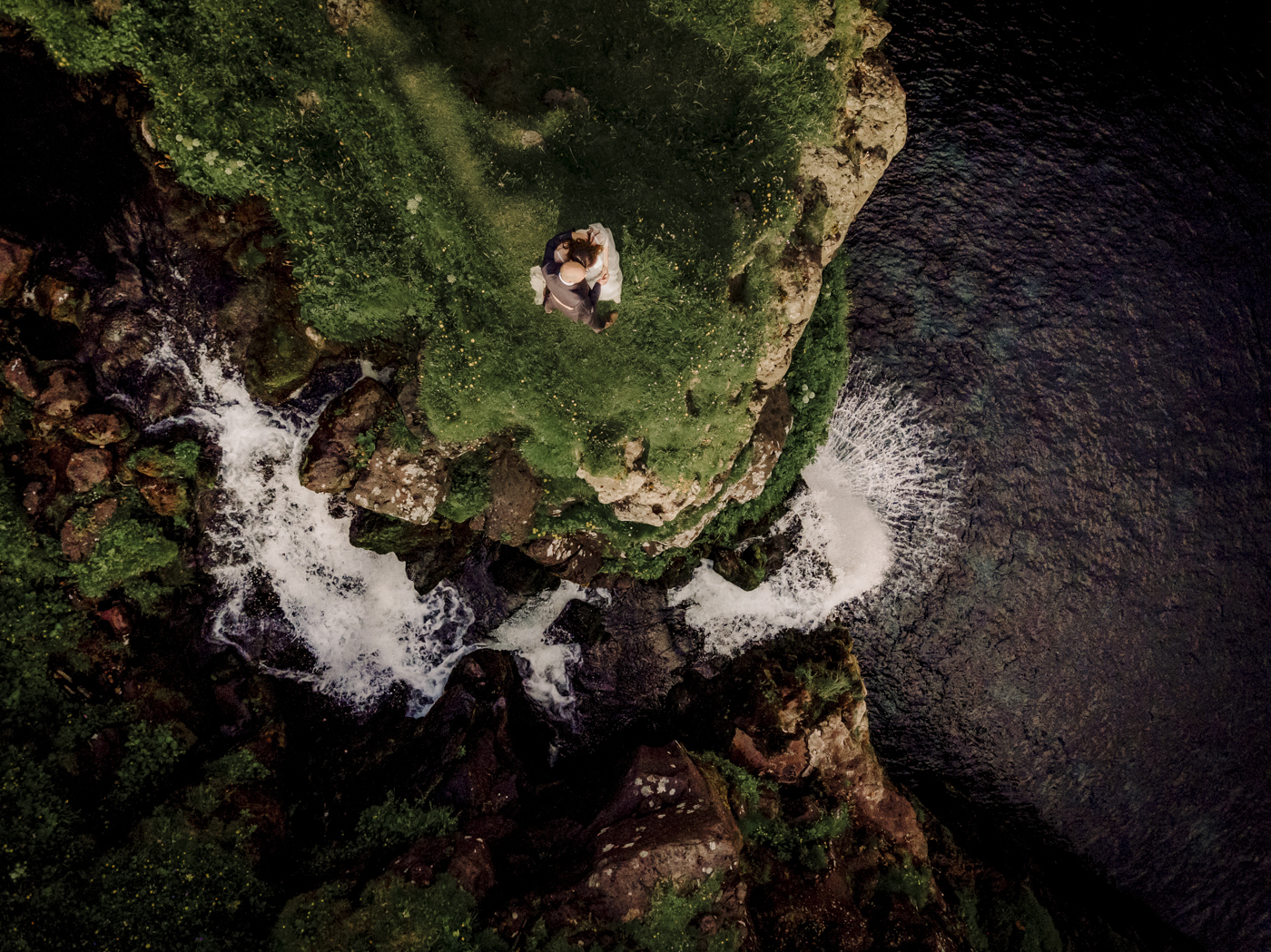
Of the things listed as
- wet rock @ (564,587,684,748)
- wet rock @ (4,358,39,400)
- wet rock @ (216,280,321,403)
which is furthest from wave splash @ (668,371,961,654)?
wet rock @ (4,358,39,400)

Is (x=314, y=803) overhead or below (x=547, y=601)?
below

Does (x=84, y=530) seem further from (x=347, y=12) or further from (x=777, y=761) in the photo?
(x=777, y=761)

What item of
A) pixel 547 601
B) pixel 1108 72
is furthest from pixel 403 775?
pixel 1108 72

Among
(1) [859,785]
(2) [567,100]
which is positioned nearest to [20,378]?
(2) [567,100]

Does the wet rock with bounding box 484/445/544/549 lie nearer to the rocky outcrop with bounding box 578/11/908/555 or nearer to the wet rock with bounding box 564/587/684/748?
the rocky outcrop with bounding box 578/11/908/555

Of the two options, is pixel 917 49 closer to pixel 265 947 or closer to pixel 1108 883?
pixel 1108 883

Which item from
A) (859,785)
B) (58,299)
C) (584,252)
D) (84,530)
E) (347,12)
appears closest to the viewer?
(584,252)
